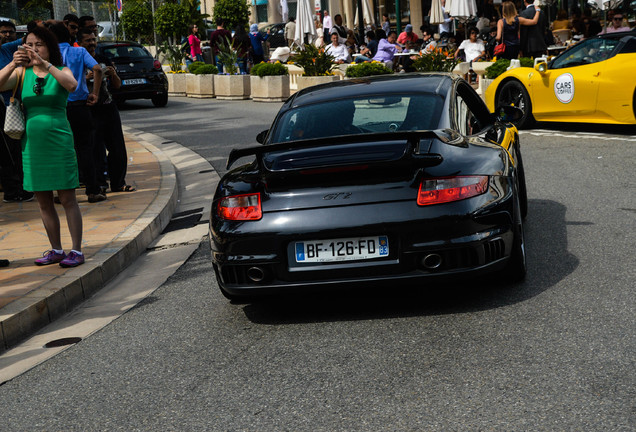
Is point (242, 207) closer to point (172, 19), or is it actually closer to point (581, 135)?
point (581, 135)

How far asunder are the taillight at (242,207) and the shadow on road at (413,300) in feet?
1.94

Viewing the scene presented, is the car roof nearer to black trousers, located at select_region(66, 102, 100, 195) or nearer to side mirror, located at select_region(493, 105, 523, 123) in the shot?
side mirror, located at select_region(493, 105, 523, 123)

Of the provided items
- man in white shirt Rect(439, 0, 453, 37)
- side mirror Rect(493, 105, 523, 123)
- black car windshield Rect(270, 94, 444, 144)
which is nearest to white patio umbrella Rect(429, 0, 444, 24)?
man in white shirt Rect(439, 0, 453, 37)

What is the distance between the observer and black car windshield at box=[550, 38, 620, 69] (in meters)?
12.6

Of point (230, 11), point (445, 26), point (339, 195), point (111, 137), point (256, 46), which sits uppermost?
point (230, 11)

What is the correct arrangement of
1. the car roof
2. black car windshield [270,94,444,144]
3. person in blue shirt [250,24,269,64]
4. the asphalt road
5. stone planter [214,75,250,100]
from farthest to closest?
1. person in blue shirt [250,24,269,64]
2. stone planter [214,75,250,100]
3. the car roof
4. black car windshield [270,94,444,144]
5. the asphalt road

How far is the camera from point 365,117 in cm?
591

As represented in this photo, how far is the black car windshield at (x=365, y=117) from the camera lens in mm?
5816

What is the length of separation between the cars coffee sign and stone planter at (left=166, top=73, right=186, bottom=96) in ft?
52.1

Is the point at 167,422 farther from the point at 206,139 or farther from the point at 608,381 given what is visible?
the point at 206,139

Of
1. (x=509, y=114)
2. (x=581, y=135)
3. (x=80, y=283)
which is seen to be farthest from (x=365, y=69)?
(x=80, y=283)

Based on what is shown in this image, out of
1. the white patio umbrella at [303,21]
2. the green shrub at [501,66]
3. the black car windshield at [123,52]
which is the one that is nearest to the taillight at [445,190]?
the green shrub at [501,66]

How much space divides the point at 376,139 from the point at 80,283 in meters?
2.55

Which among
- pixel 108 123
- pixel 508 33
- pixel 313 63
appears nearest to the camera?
pixel 108 123
